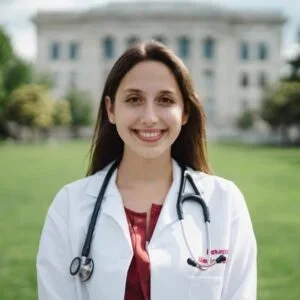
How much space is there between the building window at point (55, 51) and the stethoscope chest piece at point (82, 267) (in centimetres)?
Result: 6773

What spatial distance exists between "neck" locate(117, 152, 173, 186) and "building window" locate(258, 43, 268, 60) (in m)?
67.0

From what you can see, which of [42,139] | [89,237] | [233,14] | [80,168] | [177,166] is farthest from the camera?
[233,14]

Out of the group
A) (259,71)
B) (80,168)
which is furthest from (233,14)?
(80,168)

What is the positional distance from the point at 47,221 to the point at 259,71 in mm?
68156

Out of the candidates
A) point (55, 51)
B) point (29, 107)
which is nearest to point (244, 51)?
point (55, 51)

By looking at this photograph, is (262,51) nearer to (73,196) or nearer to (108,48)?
(108,48)

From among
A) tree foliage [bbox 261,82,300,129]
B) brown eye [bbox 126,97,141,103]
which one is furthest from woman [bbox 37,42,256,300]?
tree foliage [bbox 261,82,300,129]

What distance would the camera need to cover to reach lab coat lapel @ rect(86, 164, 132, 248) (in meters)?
2.21

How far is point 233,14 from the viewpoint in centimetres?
6500

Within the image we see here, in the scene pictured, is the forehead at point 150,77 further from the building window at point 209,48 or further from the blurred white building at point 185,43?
the building window at point 209,48

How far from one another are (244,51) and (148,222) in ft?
221

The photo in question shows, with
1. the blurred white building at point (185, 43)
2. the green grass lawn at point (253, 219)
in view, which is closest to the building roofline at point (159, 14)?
the blurred white building at point (185, 43)

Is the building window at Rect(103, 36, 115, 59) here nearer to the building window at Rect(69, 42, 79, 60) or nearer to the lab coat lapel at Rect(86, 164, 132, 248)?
the building window at Rect(69, 42, 79, 60)

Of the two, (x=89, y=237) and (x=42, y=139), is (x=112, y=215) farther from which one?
(x=42, y=139)
